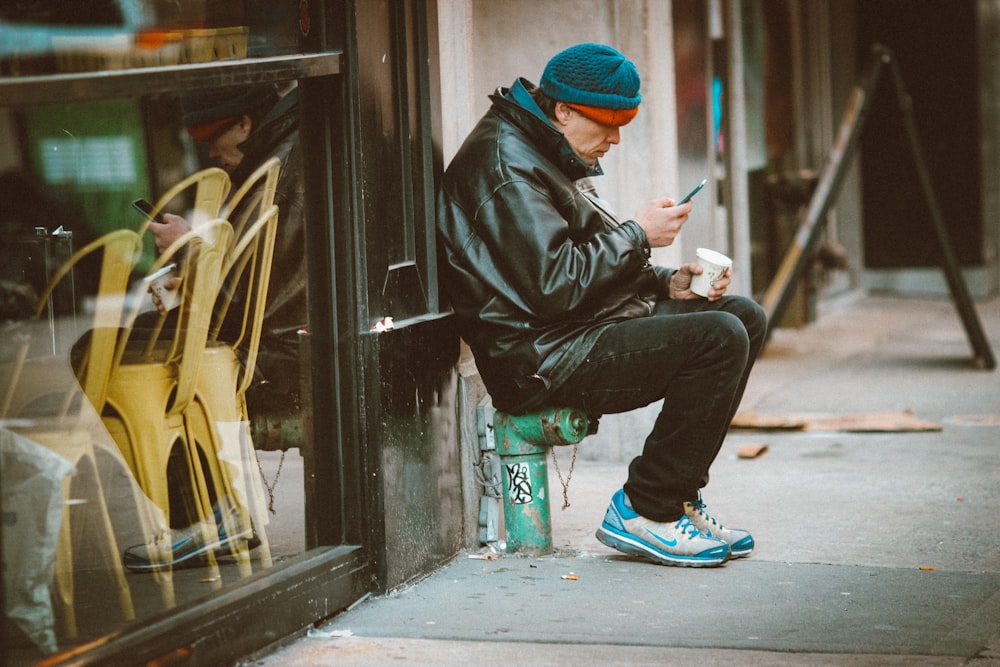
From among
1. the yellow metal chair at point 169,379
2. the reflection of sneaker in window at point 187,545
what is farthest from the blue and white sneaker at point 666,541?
the yellow metal chair at point 169,379

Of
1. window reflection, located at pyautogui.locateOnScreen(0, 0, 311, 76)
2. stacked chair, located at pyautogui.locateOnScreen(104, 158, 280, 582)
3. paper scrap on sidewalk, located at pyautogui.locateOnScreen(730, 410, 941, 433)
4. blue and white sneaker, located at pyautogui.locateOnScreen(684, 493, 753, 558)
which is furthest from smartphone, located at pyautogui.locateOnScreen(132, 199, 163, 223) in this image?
paper scrap on sidewalk, located at pyautogui.locateOnScreen(730, 410, 941, 433)

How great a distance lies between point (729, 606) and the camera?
3770mm

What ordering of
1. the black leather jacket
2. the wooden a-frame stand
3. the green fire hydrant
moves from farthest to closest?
the wooden a-frame stand → the green fire hydrant → the black leather jacket

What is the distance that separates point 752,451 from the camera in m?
6.11

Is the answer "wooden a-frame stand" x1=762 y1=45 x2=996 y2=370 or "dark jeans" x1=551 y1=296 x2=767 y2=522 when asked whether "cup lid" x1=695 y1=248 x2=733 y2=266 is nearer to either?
"dark jeans" x1=551 y1=296 x2=767 y2=522

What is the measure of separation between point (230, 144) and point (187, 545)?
1122 mm

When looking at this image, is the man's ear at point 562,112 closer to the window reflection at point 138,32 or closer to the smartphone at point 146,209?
the window reflection at point 138,32

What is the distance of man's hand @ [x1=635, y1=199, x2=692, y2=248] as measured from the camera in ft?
13.5

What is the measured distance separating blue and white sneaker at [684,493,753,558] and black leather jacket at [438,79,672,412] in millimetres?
631

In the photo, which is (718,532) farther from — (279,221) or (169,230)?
(169,230)

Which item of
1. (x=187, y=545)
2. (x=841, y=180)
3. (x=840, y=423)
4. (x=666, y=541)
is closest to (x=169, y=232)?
(x=187, y=545)

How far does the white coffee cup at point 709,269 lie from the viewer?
427cm

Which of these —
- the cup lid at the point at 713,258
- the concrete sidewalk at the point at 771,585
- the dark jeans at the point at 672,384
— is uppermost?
Result: the cup lid at the point at 713,258

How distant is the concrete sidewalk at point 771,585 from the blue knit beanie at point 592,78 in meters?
1.42
